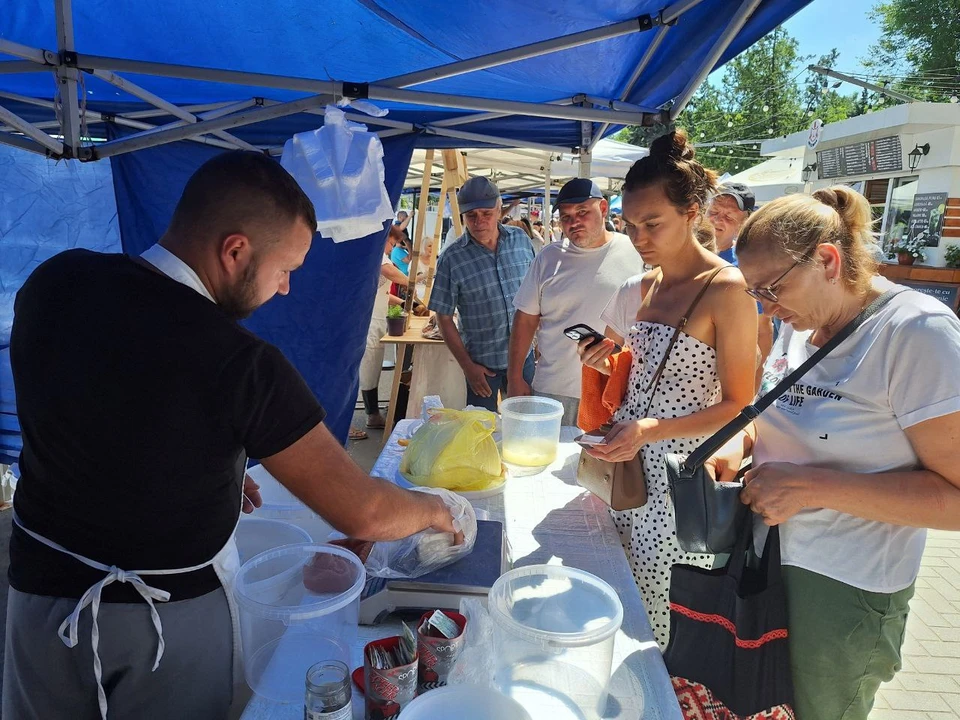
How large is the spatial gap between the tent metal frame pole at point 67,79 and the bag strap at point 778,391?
2.07 metres

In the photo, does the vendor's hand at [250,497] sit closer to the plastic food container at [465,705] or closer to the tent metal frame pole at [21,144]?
the plastic food container at [465,705]

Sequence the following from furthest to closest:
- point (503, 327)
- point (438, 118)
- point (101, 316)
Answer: point (503, 327), point (438, 118), point (101, 316)

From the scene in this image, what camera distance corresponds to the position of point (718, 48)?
6.00 ft

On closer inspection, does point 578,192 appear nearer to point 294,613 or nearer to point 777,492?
point 777,492

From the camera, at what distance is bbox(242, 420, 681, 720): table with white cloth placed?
3.30 feet

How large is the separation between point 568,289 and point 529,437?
112 centimetres

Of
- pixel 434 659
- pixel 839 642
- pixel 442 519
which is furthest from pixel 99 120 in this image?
pixel 839 642

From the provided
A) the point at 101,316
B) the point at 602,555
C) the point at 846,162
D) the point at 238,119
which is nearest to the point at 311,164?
the point at 238,119

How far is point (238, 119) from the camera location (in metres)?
2.41

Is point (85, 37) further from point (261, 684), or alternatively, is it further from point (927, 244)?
point (927, 244)

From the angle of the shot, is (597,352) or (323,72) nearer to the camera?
(597,352)

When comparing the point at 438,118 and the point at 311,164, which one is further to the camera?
the point at 438,118

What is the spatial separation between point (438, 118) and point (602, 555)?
8.48 feet

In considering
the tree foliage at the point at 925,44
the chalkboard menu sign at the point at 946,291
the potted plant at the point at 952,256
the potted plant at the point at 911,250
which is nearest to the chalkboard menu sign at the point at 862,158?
the potted plant at the point at 911,250
